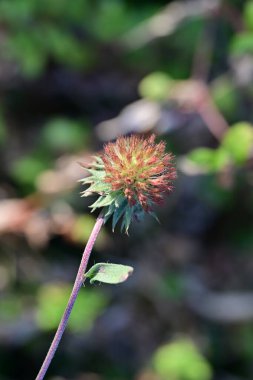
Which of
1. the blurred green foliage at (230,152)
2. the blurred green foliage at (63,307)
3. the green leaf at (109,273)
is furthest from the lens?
the blurred green foliage at (63,307)

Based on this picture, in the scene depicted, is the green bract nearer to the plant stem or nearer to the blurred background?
the plant stem

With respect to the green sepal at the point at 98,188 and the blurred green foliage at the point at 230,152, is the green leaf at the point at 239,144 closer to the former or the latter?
the blurred green foliage at the point at 230,152

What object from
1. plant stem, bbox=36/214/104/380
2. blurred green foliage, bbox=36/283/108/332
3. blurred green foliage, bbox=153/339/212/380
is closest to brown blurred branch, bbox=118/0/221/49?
blurred green foliage, bbox=36/283/108/332

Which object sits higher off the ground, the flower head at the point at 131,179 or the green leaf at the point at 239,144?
the green leaf at the point at 239,144

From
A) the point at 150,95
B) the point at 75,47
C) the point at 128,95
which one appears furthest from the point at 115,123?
the point at 128,95

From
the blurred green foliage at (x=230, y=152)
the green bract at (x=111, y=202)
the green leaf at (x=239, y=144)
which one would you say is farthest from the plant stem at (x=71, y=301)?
the green leaf at (x=239, y=144)

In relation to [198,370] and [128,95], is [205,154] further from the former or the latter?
[128,95]

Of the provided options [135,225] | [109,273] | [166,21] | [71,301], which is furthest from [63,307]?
[71,301]

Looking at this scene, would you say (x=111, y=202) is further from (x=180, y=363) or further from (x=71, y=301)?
(x=180, y=363)
